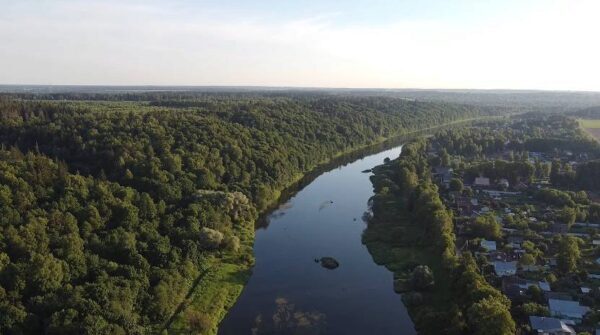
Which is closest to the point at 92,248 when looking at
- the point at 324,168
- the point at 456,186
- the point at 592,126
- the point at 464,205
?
the point at 464,205

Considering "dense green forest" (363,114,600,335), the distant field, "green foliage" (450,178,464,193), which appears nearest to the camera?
"dense green forest" (363,114,600,335)

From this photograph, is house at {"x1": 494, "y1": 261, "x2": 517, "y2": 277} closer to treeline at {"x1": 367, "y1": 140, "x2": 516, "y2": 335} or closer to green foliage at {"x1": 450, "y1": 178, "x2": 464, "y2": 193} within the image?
treeline at {"x1": 367, "y1": 140, "x2": 516, "y2": 335}

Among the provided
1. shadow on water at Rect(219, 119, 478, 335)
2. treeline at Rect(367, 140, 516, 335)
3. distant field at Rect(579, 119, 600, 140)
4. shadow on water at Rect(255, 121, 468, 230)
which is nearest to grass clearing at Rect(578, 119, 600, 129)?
distant field at Rect(579, 119, 600, 140)

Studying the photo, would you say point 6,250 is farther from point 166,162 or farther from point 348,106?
point 348,106

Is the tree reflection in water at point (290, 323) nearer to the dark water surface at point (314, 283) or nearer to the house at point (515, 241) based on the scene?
the dark water surface at point (314, 283)

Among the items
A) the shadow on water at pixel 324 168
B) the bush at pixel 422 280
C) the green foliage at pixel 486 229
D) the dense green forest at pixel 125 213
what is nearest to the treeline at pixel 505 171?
the shadow on water at pixel 324 168

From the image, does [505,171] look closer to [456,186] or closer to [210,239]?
[456,186]
